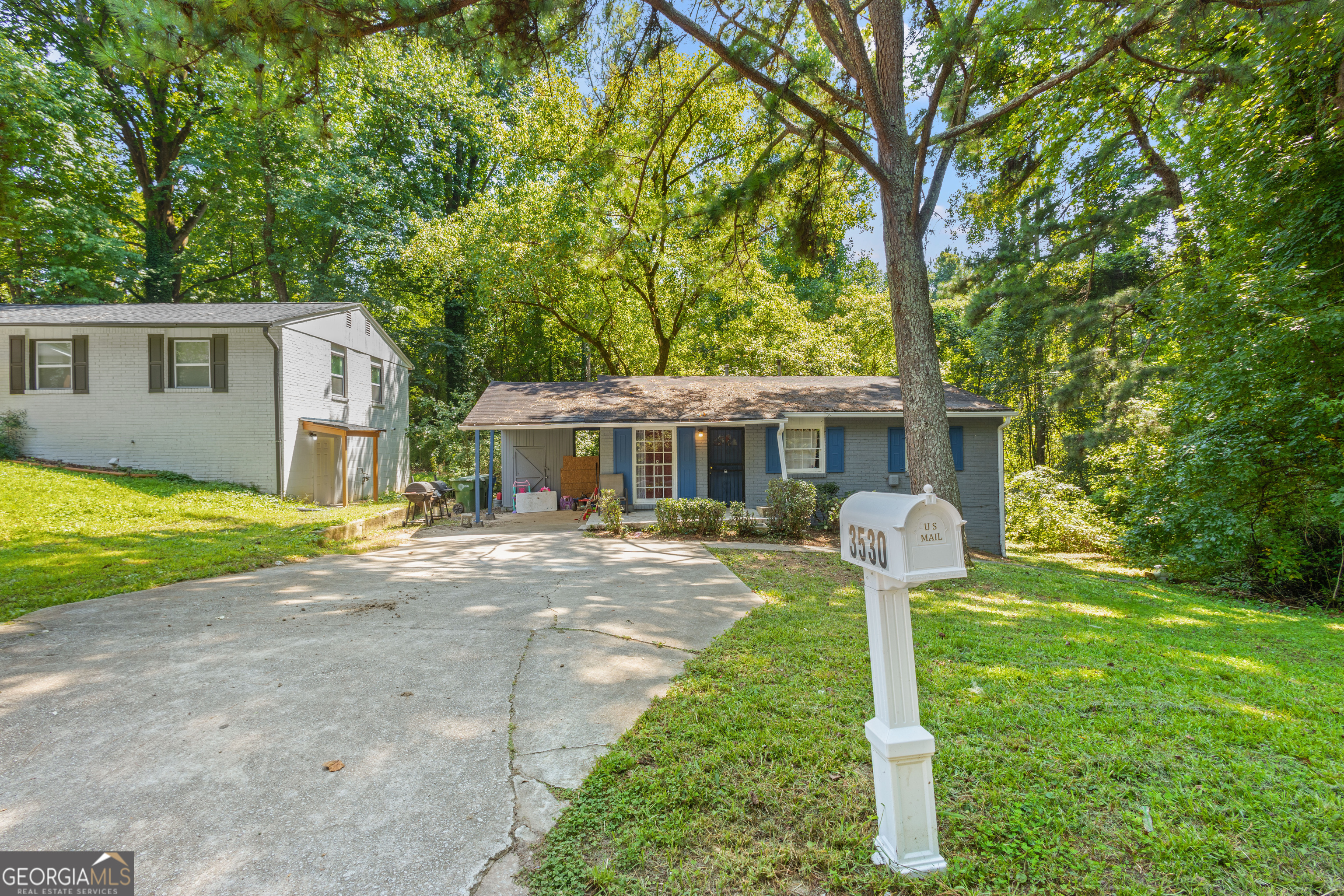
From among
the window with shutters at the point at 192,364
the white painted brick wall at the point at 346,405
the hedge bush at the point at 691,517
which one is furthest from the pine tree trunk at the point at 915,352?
the window with shutters at the point at 192,364

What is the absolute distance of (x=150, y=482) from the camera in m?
12.0

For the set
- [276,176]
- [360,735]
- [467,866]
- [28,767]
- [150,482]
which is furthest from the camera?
[276,176]

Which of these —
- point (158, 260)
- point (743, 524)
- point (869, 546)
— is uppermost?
point (158, 260)

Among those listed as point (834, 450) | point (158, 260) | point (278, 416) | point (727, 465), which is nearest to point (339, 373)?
point (278, 416)

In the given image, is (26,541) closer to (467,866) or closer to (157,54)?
(157,54)

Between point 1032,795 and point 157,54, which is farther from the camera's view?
point 157,54

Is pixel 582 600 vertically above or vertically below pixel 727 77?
below

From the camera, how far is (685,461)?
13203 millimetres

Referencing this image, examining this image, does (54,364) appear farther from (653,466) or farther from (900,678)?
(900,678)

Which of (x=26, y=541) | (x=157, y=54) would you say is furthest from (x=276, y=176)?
(x=157, y=54)

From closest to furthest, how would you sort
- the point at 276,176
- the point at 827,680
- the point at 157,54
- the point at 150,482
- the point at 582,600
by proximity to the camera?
the point at 827,680 → the point at 157,54 → the point at 582,600 → the point at 150,482 → the point at 276,176

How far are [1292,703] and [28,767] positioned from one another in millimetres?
6999

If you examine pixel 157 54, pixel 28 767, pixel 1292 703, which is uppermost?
pixel 157 54

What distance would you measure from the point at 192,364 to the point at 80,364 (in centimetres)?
244
